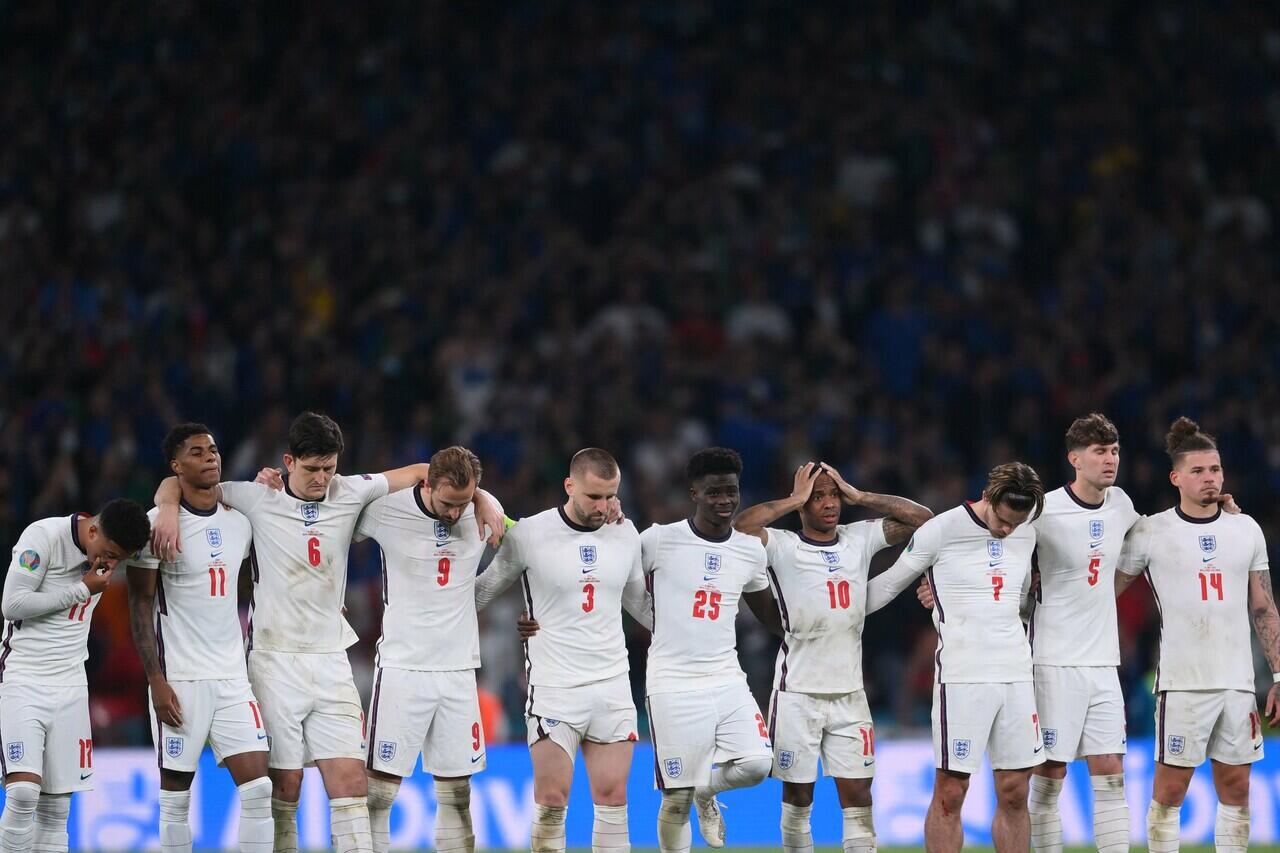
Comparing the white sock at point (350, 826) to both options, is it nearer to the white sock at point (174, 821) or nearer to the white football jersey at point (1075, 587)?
the white sock at point (174, 821)

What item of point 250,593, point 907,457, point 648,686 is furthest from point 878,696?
point 250,593

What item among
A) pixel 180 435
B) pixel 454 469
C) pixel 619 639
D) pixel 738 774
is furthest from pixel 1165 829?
pixel 180 435

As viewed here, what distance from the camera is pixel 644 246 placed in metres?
19.5

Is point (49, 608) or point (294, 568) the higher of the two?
Result: point (294, 568)

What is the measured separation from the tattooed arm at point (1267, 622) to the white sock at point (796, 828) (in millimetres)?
2911

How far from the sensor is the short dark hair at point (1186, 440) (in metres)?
11.3

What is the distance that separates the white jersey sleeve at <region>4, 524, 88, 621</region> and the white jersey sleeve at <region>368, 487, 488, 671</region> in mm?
1703

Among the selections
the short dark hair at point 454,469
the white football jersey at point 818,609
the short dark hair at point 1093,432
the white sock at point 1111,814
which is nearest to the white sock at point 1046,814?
the white sock at point 1111,814

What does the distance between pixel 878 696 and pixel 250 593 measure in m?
6.92

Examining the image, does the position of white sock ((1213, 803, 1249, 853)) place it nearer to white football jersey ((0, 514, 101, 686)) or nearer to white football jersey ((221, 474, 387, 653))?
white football jersey ((221, 474, 387, 653))

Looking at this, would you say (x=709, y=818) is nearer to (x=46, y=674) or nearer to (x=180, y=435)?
(x=180, y=435)

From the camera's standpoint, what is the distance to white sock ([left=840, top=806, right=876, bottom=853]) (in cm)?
1088

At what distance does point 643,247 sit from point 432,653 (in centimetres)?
955

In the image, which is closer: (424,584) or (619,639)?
(424,584)
